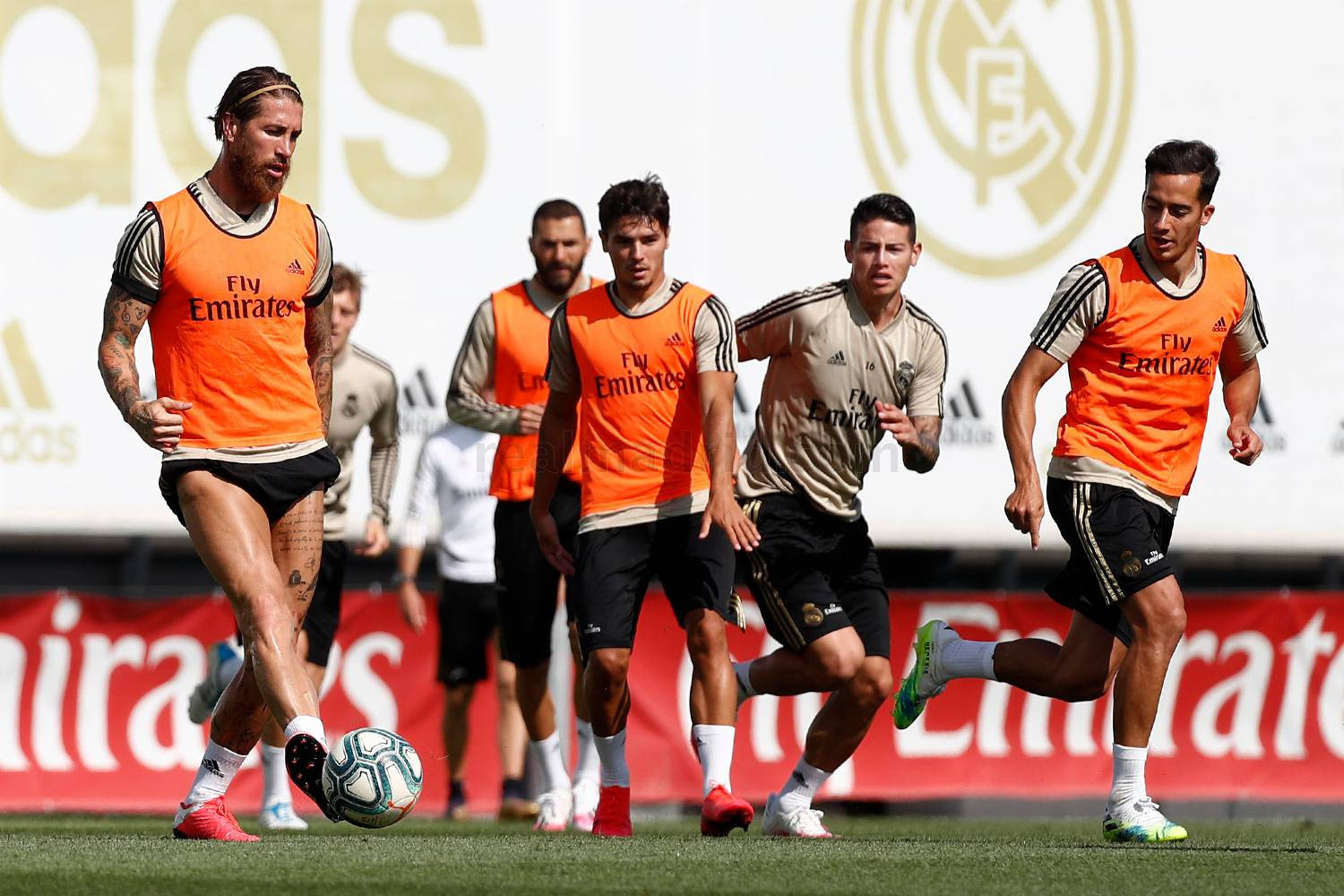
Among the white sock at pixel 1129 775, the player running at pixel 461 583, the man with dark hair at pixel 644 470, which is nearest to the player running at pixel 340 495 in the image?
the player running at pixel 461 583

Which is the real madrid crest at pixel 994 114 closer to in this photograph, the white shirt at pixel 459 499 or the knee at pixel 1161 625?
the white shirt at pixel 459 499

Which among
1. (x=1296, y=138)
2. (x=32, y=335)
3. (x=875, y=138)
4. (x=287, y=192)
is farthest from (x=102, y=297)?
(x=1296, y=138)

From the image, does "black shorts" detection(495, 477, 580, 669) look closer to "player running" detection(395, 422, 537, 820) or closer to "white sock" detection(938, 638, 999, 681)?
"player running" detection(395, 422, 537, 820)

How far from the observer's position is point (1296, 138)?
13250mm

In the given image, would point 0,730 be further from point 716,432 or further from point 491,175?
point 716,432

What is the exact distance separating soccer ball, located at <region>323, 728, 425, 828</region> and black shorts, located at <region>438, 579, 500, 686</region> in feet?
16.0

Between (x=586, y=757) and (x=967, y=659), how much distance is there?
6.43 feet

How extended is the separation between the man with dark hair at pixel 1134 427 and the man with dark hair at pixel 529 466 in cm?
241

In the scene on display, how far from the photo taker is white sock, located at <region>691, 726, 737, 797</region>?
754 cm

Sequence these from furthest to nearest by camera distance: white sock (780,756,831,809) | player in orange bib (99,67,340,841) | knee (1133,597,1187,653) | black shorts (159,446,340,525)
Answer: white sock (780,756,831,809) < knee (1133,597,1187,653) < black shorts (159,446,340,525) < player in orange bib (99,67,340,841)

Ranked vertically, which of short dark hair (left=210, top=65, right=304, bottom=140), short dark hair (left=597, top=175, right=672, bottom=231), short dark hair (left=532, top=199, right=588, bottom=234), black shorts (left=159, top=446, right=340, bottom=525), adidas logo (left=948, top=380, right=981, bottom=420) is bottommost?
black shorts (left=159, top=446, right=340, bottom=525)

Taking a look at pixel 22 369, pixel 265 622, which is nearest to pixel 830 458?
pixel 265 622

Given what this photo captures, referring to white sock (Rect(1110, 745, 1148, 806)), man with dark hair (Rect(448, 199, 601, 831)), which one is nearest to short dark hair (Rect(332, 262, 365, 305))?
man with dark hair (Rect(448, 199, 601, 831))

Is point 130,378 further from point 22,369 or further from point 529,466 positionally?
point 22,369
